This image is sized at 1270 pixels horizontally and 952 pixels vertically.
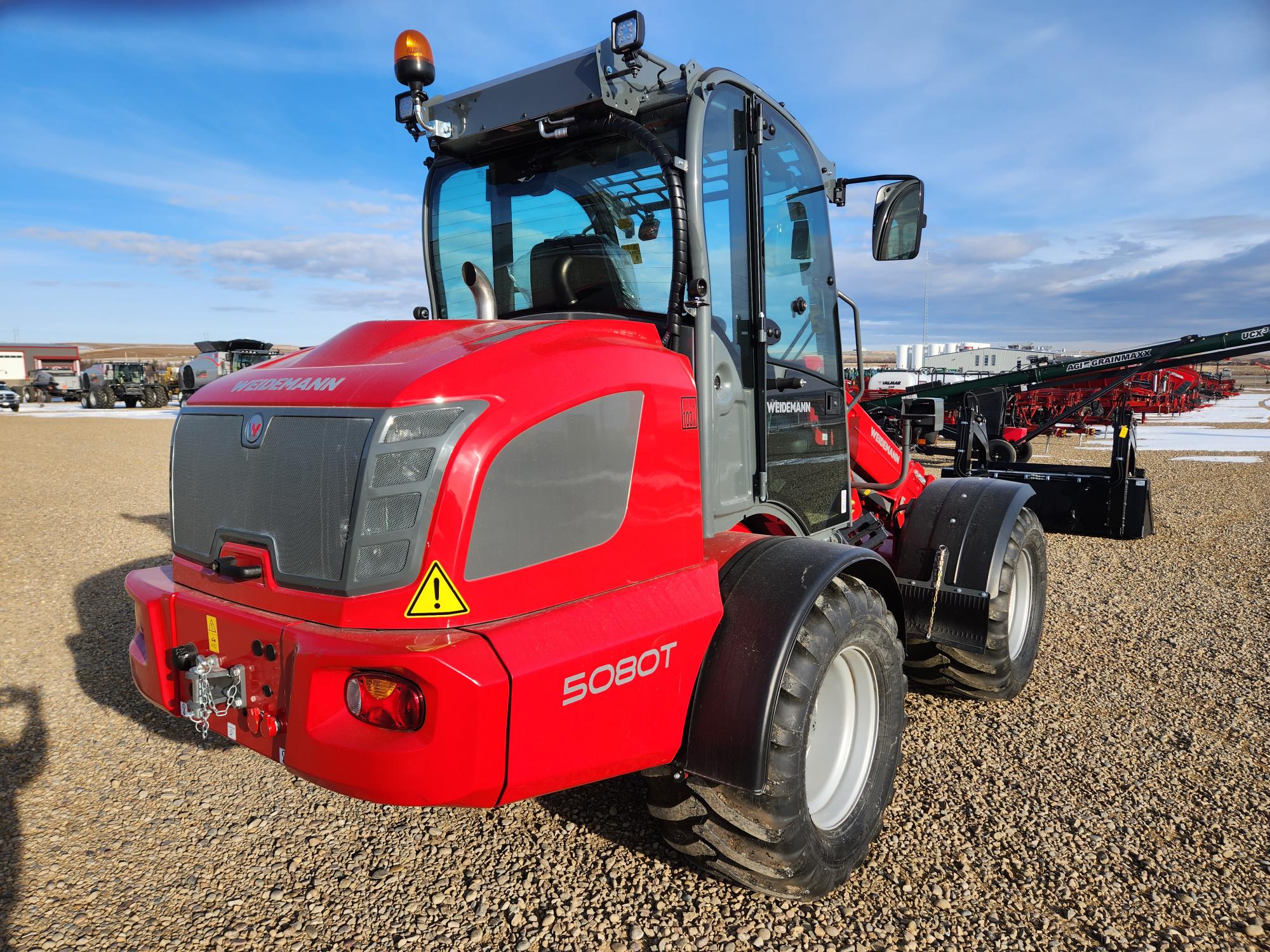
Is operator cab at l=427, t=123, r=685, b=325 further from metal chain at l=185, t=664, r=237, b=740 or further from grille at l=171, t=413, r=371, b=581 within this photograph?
metal chain at l=185, t=664, r=237, b=740

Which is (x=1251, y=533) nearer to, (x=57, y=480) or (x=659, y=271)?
(x=659, y=271)

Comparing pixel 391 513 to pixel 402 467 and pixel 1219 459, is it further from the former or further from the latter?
pixel 1219 459

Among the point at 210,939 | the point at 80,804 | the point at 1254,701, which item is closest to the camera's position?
the point at 210,939

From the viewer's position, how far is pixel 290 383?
2.33m

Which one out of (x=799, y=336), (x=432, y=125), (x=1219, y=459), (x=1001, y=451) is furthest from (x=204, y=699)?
(x=1219, y=459)

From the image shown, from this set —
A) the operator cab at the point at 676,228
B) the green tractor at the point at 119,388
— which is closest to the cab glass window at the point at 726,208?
the operator cab at the point at 676,228

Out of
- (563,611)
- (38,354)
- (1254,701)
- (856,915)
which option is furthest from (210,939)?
(38,354)

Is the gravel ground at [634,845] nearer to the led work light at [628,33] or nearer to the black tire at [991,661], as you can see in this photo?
the black tire at [991,661]

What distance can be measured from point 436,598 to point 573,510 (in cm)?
45

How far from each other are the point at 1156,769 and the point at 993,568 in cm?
106

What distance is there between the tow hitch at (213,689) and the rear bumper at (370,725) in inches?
1.2

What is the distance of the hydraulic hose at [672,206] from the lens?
8.48ft

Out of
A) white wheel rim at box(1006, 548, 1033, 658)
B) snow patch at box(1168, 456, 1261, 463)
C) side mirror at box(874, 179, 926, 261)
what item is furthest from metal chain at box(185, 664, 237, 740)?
snow patch at box(1168, 456, 1261, 463)

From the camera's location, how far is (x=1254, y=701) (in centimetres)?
403
